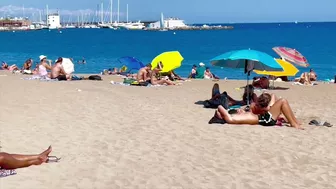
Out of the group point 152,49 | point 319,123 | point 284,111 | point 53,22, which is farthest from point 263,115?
point 53,22

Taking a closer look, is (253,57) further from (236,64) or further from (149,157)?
(149,157)

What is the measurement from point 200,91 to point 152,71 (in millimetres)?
1930

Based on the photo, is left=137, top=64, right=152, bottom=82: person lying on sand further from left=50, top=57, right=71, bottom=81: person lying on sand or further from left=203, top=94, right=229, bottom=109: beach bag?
left=203, top=94, right=229, bottom=109: beach bag

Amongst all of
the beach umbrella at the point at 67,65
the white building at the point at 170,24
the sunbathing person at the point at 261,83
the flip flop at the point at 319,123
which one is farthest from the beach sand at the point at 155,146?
the white building at the point at 170,24

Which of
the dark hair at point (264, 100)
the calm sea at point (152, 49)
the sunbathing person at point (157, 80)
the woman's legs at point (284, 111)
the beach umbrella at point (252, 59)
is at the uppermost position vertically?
the beach umbrella at point (252, 59)

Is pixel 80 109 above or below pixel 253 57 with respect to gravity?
below

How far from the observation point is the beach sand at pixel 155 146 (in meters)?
6.15

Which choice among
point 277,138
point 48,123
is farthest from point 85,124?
point 277,138

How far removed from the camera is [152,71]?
1705 centimetres

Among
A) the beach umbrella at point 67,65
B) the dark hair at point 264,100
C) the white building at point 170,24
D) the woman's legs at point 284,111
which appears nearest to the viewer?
the dark hair at point 264,100

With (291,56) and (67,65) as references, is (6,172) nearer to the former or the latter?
(67,65)

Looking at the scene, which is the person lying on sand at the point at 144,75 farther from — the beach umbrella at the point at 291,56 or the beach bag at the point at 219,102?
the beach bag at the point at 219,102

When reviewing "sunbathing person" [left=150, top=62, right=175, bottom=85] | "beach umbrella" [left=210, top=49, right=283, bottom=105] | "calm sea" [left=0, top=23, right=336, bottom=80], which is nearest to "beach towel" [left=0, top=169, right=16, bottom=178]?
"beach umbrella" [left=210, top=49, right=283, bottom=105]

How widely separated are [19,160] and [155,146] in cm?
220
